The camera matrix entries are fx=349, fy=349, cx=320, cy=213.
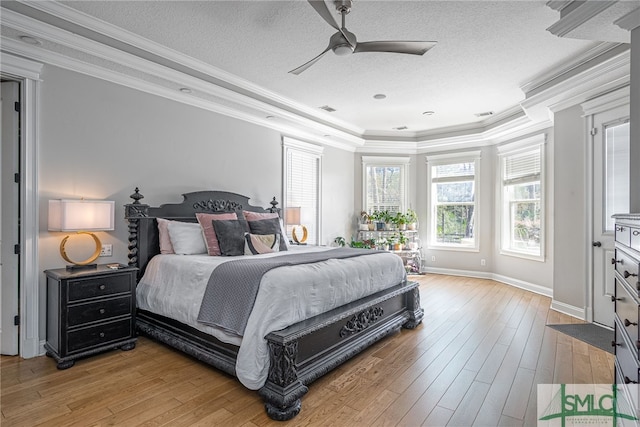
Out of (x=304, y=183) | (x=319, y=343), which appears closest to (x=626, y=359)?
(x=319, y=343)

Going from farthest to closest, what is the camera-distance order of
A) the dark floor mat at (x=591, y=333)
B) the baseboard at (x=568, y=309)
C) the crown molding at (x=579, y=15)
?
1. the baseboard at (x=568, y=309)
2. the dark floor mat at (x=591, y=333)
3. the crown molding at (x=579, y=15)

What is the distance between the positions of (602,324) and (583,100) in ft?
8.59

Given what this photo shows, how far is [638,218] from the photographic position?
1619 millimetres

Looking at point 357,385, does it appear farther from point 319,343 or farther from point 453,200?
point 453,200

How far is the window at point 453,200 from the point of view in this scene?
6.88 m

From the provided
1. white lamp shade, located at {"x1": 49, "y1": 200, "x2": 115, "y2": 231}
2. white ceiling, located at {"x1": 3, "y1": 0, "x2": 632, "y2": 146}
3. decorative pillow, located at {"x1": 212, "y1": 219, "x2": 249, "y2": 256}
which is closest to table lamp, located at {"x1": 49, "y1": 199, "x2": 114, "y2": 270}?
white lamp shade, located at {"x1": 49, "y1": 200, "x2": 115, "y2": 231}

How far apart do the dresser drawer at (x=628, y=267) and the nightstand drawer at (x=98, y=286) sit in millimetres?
3593

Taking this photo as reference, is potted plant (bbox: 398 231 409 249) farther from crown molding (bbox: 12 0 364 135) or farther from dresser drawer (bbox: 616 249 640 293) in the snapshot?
dresser drawer (bbox: 616 249 640 293)

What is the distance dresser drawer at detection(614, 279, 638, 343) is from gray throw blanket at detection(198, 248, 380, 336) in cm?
203

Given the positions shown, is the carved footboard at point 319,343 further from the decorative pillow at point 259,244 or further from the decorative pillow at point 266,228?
the decorative pillow at point 266,228

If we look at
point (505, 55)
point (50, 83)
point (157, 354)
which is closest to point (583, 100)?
point (505, 55)

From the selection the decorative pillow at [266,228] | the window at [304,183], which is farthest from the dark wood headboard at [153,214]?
the window at [304,183]

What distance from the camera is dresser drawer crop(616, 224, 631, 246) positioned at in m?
1.79

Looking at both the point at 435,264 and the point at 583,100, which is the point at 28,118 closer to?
the point at 583,100
